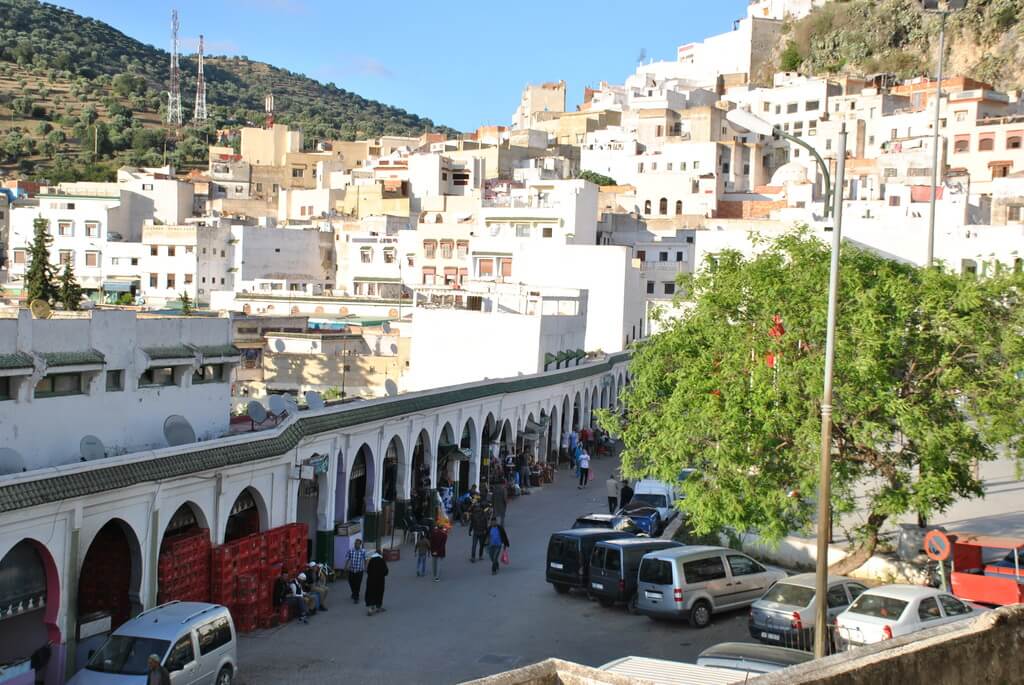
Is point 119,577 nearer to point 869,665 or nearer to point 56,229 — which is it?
point 869,665

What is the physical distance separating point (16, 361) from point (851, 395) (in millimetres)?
11474

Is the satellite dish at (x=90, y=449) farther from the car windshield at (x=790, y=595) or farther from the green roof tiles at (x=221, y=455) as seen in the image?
the car windshield at (x=790, y=595)

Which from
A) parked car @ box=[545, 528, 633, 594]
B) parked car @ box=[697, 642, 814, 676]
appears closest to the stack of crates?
parked car @ box=[545, 528, 633, 594]

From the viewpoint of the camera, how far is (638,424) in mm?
19594

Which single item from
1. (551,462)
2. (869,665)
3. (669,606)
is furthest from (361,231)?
(869,665)

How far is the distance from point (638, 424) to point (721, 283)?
2.75 m

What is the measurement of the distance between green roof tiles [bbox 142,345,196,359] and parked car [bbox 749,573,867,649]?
9564 millimetres

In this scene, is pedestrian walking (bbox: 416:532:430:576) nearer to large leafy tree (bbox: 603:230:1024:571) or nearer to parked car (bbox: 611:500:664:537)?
parked car (bbox: 611:500:664:537)

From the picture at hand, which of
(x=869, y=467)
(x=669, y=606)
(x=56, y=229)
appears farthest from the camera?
(x=56, y=229)

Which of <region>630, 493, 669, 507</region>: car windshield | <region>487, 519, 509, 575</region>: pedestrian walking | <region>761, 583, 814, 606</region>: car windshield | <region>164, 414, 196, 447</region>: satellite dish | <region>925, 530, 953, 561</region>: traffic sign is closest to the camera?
<region>761, 583, 814, 606</region>: car windshield

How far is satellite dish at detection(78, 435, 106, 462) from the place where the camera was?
15.8 meters

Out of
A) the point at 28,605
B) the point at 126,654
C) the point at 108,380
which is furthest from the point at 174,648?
the point at 108,380

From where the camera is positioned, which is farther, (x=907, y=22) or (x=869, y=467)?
(x=907, y=22)

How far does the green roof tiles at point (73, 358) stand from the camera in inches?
613
